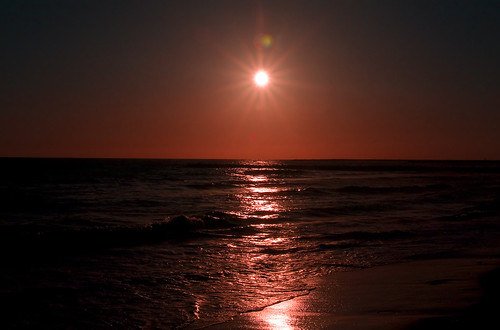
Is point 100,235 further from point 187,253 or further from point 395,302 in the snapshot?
point 395,302

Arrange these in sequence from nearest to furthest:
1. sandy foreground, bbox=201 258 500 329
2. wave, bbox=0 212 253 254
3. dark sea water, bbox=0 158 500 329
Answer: sandy foreground, bbox=201 258 500 329
dark sea water, bbox=0 158 500 329
wave, bbox=0 212 253 254

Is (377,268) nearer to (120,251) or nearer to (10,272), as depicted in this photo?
(120,251)

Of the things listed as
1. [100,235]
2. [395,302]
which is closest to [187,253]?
[100,235]

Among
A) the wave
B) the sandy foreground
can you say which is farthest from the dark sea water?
the sandy foreground

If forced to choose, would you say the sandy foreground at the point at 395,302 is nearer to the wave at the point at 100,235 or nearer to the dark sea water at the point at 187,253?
the dark sea water at the point at 187,253

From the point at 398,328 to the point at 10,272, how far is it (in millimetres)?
8057

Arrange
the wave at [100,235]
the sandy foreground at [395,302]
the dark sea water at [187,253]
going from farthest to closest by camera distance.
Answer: the wave at [100,235] < the dark sea water at [187,253] < the sandy foreground at [395,302]

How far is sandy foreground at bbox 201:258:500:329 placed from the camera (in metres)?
6.21

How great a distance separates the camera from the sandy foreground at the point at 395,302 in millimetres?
6211

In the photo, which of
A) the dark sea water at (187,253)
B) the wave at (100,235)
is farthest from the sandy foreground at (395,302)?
the wave at (100,235)

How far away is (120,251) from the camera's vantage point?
1280 centimetres

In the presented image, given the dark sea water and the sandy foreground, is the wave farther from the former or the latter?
the sandy foreground

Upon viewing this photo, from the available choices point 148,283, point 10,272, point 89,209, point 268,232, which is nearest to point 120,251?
point 10,272

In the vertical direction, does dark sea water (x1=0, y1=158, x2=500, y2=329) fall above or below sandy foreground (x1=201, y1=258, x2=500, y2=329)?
below
